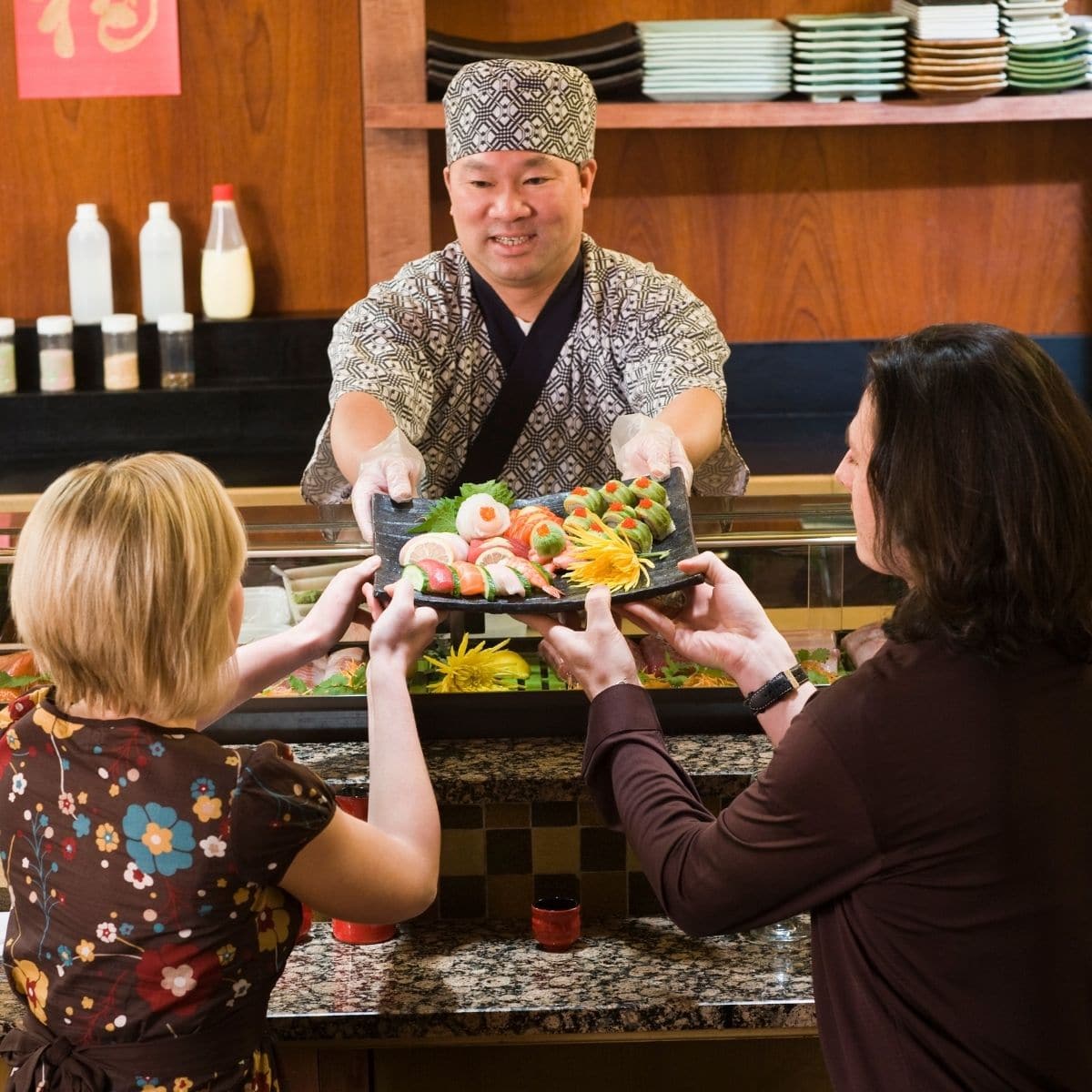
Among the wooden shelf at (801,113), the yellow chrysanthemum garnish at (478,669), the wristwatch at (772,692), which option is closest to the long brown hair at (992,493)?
the wristwatch at (772,692)

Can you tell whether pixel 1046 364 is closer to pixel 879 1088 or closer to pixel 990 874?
pixel 990 874

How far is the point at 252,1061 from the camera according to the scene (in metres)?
1.35

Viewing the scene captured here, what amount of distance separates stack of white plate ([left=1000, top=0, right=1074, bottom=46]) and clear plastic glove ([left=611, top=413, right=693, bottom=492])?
1699 millimetres

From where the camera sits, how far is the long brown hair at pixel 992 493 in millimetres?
1222

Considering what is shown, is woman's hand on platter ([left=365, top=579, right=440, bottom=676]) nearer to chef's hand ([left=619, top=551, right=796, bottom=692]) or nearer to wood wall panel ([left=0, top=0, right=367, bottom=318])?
chef's hand ([left=619, top=551, right=796, bottom=692])

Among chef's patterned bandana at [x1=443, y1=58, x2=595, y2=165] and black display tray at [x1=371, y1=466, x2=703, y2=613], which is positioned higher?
chef's patterned bandana at [x1=443, y1=58, x2=595, y2=165]

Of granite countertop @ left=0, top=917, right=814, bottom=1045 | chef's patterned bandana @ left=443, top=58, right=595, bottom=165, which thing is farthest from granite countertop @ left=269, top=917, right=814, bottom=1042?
chef's patterned bandana @ left=443, top=58, right=595, bottom=165

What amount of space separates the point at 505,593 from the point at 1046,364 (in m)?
0.74

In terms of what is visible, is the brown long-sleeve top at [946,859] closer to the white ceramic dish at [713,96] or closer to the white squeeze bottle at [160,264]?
the white ceramic dish at [713,96]

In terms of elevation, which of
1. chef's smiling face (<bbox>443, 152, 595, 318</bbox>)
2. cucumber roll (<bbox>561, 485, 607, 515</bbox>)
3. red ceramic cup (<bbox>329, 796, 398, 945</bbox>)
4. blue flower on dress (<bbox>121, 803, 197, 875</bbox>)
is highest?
chef's smiling face (<bbox>443, 152, 595, 318</bbox>)

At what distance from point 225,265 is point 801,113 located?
4.90ft

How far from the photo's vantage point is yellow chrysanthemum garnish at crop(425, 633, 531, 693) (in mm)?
1907

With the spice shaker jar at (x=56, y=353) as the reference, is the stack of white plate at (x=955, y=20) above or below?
above

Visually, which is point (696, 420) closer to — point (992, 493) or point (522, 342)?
point (522, 342)
